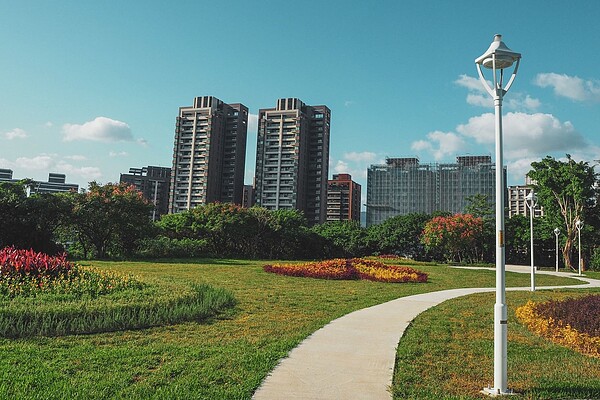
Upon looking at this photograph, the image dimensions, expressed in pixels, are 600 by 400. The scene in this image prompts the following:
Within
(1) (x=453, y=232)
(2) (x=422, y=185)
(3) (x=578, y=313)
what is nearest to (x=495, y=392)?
(3) (x=578, y=313)

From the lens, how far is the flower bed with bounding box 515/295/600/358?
22.4ft

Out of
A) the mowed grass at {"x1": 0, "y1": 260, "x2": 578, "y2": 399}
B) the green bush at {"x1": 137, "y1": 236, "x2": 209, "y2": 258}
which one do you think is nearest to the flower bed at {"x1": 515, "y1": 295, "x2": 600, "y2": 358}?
the mowed grass at {"x1": 0, "y1": 260, "x2": 578, "y2": 399}

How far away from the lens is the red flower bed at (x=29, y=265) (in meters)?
9.65

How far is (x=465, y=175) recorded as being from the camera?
332 ft

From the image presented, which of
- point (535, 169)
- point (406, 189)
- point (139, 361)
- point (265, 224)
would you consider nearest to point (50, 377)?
point (139, 361)

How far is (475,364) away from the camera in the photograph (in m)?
5.74

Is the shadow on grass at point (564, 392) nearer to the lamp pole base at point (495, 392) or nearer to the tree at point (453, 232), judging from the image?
the lamp pole base at point (495, 392)

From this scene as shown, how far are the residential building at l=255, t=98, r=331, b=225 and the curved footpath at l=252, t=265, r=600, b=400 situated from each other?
7947 cm

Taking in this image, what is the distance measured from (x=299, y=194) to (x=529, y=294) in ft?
247

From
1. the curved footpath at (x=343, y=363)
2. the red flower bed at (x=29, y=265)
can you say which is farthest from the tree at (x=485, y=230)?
the red flower bed at (x=29, y=265)

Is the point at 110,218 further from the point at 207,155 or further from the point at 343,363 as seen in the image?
the point at 207,155

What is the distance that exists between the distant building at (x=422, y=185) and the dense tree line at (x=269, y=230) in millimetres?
56044

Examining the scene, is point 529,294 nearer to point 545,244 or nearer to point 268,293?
point 268,293

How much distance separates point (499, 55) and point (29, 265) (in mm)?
9704
